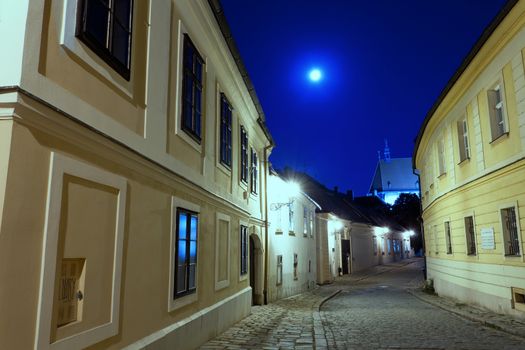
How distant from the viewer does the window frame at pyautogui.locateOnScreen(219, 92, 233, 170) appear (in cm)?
1051

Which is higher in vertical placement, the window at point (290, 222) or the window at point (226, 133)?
the window at point (226, 133)

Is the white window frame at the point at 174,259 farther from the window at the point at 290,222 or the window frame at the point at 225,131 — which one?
the window at the point at 290,222

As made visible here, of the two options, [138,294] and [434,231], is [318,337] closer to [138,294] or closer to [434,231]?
[138,294]

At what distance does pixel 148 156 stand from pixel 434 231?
16527mm

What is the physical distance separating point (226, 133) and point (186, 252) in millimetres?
4096

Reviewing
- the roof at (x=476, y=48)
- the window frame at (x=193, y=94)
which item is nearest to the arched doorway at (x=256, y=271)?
the window frame at (x=193, y=94)

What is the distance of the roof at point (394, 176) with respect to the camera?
101875mm

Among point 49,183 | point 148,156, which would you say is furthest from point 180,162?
point 49,183

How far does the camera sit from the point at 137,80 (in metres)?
5.96

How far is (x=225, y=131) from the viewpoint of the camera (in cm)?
1100

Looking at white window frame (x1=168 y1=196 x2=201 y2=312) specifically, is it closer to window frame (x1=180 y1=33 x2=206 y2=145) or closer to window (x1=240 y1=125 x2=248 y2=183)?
window frame (x1=180 y1=33 x2=206 y2=145)

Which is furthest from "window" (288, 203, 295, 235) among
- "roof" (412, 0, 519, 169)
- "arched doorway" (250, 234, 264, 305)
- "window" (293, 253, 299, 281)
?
"roof" (412, 0, 519, 169)

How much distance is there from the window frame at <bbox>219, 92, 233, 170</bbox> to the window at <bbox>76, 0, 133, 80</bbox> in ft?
15.7

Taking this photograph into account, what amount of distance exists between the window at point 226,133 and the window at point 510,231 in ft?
22.3
